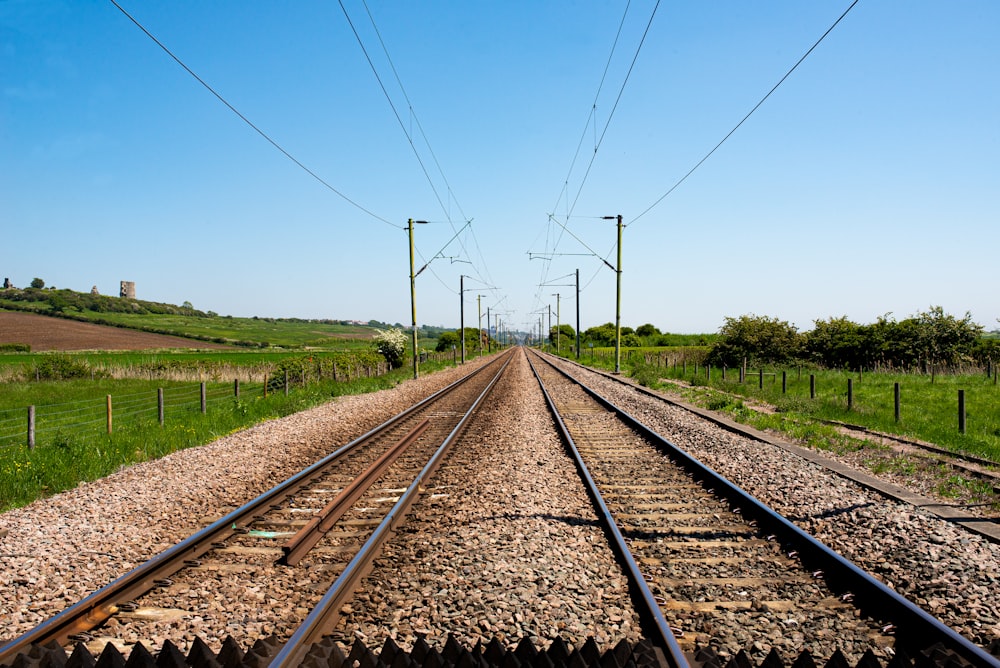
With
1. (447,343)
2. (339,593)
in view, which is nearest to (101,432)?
(339,593)

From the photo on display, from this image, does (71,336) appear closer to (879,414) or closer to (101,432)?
(101,432)

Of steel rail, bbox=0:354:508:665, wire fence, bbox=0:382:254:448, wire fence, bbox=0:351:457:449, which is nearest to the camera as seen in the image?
steel rail, bbox=0:354:508:665

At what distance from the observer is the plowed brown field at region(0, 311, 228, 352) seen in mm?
62875

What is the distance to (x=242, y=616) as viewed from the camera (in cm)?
441

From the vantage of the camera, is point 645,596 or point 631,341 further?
point 631,341

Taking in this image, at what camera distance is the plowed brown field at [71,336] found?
62875mm

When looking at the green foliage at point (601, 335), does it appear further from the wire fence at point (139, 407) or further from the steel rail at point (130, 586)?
the steel rail at point (130, 586)

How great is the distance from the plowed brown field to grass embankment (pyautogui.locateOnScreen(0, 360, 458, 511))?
4246cm

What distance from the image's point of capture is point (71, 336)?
2739 inches

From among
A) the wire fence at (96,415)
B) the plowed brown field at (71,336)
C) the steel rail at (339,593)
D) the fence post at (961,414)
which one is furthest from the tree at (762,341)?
the plowed brown field at (71,336)

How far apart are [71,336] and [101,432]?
229ft

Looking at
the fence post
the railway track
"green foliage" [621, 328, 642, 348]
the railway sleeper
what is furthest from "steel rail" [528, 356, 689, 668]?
"green foliage" [621, 328, 642, 348]

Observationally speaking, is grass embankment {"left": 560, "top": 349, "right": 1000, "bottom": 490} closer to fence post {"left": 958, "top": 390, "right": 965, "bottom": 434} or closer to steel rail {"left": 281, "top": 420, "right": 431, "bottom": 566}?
fence post {"left": 958, "top": 390, "right": 965, "bottom": 434}

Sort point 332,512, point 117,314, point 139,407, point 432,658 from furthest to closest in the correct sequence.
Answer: point 117,314 < point 139,407 < point 332,512 < point 432,658
